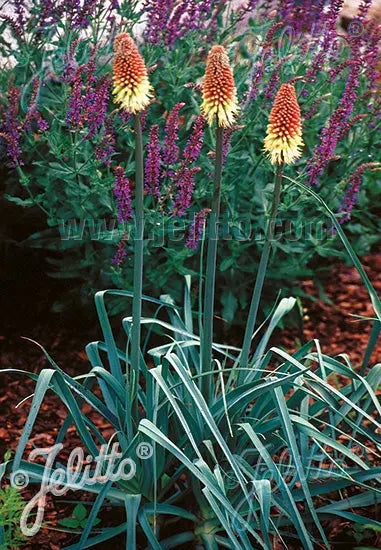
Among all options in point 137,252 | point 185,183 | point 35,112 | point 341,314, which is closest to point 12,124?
point 35,112

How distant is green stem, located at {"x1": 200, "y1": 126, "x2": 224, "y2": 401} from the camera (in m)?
2.04

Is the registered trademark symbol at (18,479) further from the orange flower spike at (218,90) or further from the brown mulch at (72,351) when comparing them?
the orange flower spike at (218,90)

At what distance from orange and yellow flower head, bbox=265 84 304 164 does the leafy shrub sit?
3.47ft

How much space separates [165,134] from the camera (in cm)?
368

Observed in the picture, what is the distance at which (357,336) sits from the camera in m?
4.18

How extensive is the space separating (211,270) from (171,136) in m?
1.01

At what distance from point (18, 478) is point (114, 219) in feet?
5.11

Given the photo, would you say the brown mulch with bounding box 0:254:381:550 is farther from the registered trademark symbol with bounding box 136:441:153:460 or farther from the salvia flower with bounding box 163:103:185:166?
the salvia flower with bounding box 163:103:185:166

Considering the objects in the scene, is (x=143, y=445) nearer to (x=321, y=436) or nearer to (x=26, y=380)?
(x=321, y=436)

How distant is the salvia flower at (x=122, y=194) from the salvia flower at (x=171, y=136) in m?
0.21

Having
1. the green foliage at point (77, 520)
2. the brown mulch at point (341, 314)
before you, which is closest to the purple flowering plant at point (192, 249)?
the green foliage at point (77, 520)

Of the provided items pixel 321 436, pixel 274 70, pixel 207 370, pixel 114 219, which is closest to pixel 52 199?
pixel 114 219

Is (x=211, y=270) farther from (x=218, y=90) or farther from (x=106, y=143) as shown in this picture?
(x=106, y=143)

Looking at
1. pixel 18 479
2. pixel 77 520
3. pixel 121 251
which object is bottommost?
pixel 77 520
